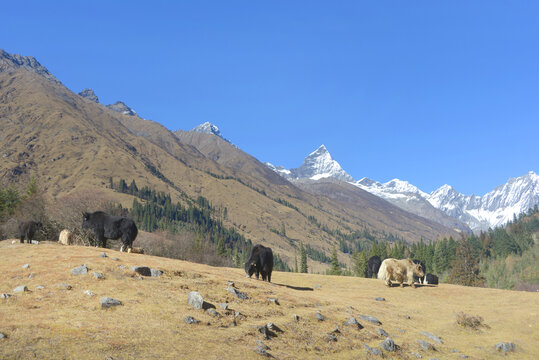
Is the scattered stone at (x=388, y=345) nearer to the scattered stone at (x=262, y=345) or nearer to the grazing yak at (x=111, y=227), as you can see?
the scattered stone at (x=262, y=345)

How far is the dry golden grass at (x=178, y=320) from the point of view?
476 inches

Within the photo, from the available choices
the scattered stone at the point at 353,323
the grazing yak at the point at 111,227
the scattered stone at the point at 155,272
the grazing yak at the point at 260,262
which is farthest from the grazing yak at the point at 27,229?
the scattered stone at the point at 353,323

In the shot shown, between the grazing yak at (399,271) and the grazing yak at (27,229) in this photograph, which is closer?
the grazing yak at (27,229)

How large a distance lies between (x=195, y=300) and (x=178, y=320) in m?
1.92

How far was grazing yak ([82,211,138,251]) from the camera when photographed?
27734mm

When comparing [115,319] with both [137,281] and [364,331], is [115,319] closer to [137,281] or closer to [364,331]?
[137,281]

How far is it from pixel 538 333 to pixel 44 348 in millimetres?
27241

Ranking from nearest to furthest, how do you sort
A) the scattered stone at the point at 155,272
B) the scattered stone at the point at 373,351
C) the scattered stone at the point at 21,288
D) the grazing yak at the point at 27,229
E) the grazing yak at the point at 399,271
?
the scattered stone at the point at 21,288, the scattered stone at the point at 373,351, the scattered stone at the point at 155,272, the grazing yak at the point at 27,229, the grazing yak at the point at 399,271

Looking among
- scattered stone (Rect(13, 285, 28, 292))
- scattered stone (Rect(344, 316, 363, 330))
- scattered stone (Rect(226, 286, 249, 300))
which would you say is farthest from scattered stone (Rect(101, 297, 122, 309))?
scattered stone (Rect(344, 316, 363, 330))

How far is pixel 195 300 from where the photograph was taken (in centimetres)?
1672

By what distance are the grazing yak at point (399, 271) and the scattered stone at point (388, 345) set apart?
19.7 m

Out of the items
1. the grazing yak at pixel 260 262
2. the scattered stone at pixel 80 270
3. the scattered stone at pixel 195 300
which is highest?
the grazing yak at pixel 260 262

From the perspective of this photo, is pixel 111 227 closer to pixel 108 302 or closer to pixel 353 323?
pixel 108 302

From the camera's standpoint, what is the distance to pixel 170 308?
15.9 m
